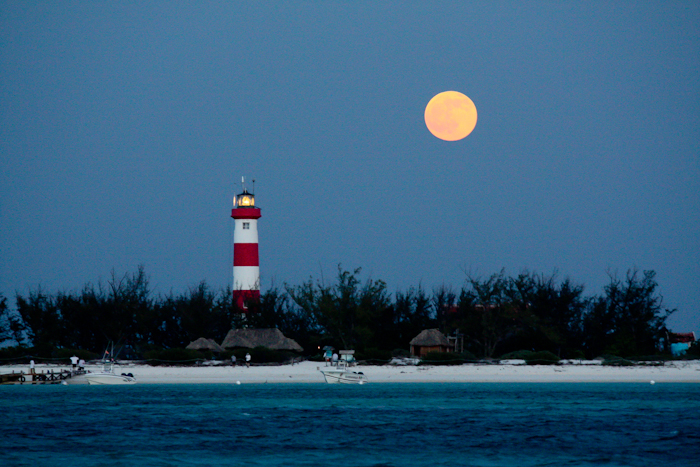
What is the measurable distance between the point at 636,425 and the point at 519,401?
871cm

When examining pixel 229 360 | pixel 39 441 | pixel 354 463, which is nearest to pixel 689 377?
pixel 229 360

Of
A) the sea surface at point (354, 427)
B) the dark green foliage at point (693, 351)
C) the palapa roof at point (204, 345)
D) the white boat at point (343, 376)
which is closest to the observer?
the sea surface at point (354, 427)

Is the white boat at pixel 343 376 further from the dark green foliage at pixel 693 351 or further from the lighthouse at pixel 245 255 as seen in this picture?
the dark green foliage at pixel 693 351

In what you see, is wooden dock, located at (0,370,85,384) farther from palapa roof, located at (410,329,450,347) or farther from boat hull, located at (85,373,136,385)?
palapa roof, located at (410,329,450,347)

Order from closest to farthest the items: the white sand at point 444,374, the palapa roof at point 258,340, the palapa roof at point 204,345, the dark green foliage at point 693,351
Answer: the white sand at point 444,374 < the dark green foliage at point 693,351 < the palapa roof at point 204,345 < the palapa roof at point 258,340

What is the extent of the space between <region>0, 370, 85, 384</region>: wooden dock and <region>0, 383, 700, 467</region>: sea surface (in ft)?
6.41

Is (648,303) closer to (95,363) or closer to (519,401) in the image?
(519,401)

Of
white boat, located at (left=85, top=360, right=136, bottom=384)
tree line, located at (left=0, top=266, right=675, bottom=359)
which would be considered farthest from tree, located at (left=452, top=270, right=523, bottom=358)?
white boat, located at (left=85, top=360, right=136, bottom=384)

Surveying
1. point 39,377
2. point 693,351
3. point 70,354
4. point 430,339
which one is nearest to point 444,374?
point 430,339

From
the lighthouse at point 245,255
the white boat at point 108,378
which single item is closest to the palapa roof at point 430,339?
the lighthouse at point 245,255

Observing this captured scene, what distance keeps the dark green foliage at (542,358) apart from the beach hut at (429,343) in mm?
5447

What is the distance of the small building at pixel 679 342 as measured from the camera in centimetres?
5684

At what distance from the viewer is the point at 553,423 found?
31.4 meters

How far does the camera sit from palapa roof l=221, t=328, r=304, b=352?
55.0 metres
